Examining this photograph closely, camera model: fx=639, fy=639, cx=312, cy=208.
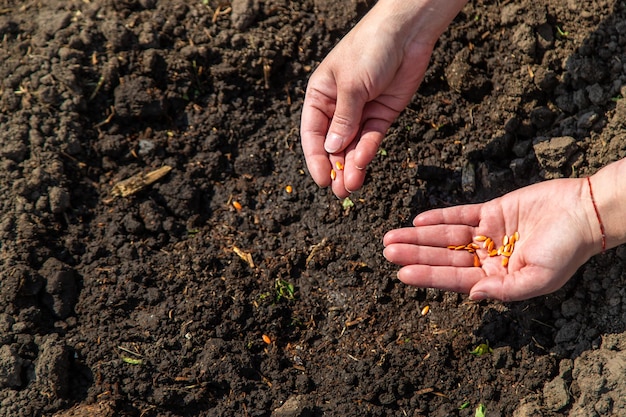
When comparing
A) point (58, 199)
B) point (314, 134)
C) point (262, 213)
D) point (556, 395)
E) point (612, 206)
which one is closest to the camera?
point (612, 206)

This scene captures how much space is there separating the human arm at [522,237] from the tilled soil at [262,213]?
366 millimetres

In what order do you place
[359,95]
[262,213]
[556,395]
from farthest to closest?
[262,213] < [359,95] < [556,395]

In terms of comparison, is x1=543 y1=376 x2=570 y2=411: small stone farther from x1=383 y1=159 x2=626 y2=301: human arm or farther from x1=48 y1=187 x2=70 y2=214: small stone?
x1=48 y1=187 x2=70 y2=214: small stone

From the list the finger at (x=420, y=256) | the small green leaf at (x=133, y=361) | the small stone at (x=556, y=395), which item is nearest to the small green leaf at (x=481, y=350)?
the small stone at (x=556, y=395)

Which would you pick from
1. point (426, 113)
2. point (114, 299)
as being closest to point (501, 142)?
point (426, 113)

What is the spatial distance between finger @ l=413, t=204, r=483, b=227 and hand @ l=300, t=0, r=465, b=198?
38 cm

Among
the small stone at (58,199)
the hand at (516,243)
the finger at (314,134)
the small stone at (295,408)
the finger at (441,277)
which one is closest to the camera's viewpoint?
the hand at (516,243)

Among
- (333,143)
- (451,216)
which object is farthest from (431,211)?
(333,143)

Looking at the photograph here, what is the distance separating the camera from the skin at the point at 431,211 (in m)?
3.08

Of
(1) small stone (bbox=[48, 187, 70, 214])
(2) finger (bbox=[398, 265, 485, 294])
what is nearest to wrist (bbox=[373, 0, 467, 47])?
(2) finger (bbox=[398, 265, 485, 294])

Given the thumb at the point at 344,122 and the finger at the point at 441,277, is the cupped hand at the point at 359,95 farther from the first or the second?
the finger at the point at 441,277

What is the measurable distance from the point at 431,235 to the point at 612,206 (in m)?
0.88

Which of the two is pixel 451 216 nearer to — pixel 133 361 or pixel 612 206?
pixel 612 206

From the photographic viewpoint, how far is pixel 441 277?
10.4 ft
